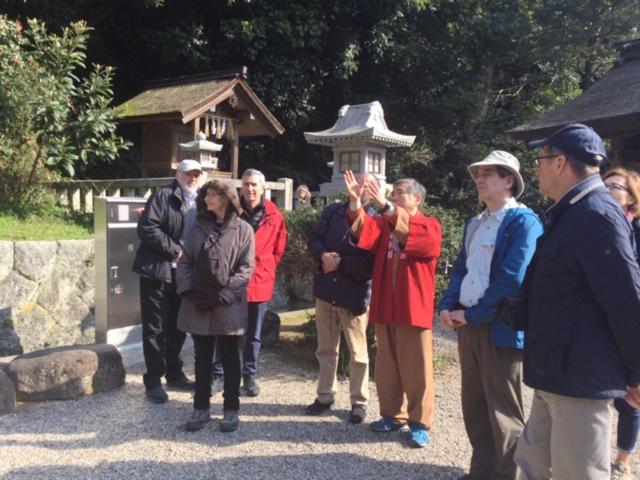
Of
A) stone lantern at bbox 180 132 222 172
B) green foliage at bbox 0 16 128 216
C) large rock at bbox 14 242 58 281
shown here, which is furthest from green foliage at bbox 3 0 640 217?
large rock at bbox 14 242 58 281

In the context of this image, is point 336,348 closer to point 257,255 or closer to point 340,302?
point 340,302

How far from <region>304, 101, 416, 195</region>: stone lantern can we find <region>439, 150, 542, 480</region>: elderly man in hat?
629 centimetres

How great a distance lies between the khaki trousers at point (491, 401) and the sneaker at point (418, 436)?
0.52m

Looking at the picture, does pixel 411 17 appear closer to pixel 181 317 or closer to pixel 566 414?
pixel 181 317

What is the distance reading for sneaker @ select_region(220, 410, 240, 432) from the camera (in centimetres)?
389

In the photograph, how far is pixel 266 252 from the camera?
4715 mm

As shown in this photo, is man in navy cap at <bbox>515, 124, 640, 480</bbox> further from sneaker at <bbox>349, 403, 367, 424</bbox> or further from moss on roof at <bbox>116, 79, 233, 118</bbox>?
moss on roof at <bbox>116, 79, 233, 118</bbox>

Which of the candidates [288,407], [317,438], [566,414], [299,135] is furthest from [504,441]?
[299,135]

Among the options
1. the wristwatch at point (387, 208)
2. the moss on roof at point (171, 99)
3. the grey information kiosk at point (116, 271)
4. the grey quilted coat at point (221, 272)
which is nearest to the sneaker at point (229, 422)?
the grey quilted coat at point (221, 272)

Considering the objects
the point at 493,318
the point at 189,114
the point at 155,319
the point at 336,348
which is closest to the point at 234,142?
the point at 189,114

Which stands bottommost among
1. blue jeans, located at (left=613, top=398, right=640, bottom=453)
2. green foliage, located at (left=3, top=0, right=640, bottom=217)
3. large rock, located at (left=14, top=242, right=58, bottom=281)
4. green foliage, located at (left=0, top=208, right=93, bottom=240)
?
blue jeans, located at (left=613, top=398, right=640, bottom=453)

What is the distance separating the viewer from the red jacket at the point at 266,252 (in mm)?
4578

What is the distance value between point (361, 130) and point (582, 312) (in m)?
7.51

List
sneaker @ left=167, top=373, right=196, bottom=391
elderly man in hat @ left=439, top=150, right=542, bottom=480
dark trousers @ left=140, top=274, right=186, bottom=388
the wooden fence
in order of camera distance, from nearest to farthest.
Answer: elderly man in hat @ left=439, top=150, right=542, bottom=480
dark trousers @ left=140, top=274, right=186, bottom=388
sneaker @ left=167, top=373, right=196, bottom=391
the wooden fence
